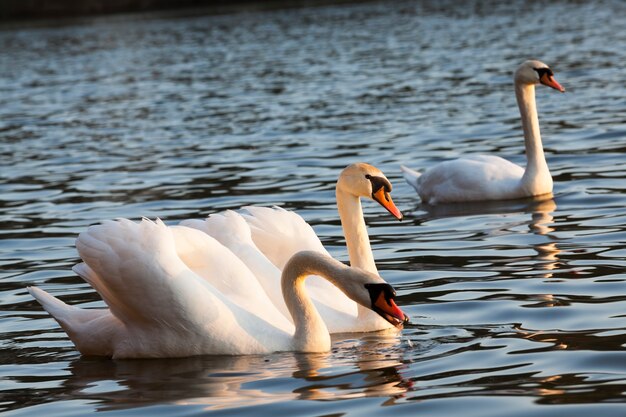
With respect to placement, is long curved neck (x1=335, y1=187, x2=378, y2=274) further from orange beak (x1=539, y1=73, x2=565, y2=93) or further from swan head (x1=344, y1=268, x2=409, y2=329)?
orange beak (x1=539, y1=73, x2=565, y2=93)

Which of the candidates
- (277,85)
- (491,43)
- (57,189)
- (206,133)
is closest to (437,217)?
(57,189)

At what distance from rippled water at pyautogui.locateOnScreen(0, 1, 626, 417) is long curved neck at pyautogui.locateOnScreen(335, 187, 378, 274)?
407mm

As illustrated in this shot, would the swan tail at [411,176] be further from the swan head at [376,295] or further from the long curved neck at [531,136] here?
the swan head at [376,295]

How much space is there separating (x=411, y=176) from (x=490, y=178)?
103 cm

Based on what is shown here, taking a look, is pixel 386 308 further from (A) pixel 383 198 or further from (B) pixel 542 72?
(B) pixel 542 72

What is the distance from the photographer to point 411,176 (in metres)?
14.2

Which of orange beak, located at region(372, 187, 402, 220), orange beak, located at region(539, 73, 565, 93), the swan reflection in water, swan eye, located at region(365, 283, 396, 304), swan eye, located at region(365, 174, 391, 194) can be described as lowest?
the swan reflection in water

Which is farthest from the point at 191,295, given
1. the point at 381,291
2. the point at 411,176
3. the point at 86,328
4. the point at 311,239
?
the point at 411,176

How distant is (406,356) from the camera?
7.69 m

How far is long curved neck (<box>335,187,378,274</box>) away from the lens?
901cm

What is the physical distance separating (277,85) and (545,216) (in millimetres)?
15019

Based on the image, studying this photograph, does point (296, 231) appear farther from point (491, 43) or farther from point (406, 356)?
point (491, 43)

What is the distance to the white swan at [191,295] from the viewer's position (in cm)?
770

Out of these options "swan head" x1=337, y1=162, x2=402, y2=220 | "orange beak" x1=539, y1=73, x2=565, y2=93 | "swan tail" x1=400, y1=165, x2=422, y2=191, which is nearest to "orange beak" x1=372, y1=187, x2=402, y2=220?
"swan head" x1=337, y1=162, x2=402, y2=220
